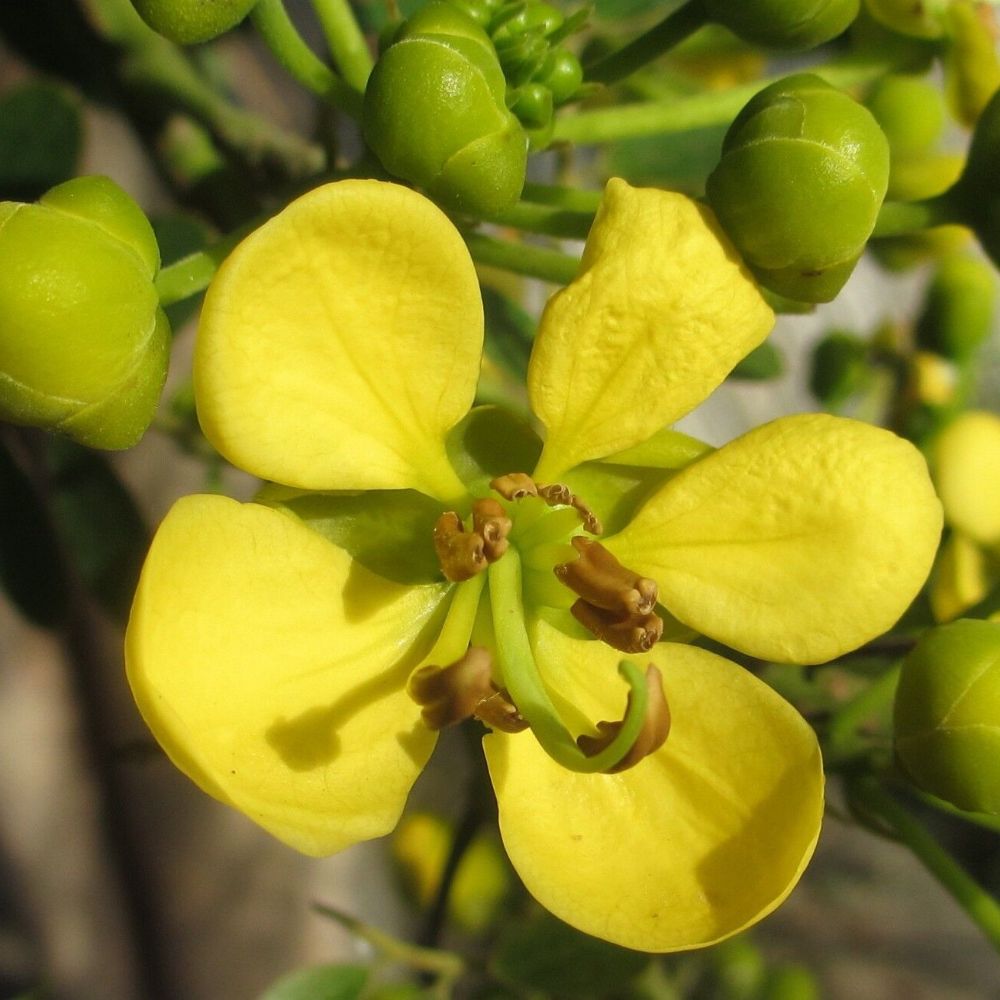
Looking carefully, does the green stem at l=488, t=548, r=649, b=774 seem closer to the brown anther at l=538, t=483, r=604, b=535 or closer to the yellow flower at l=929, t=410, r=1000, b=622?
the brown anther at l=538, t=483, r=604, b=535

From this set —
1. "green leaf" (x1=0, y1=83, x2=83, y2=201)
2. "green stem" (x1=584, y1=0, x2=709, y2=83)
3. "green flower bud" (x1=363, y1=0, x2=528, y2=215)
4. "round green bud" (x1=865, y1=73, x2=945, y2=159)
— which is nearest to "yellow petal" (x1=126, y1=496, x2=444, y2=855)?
"green flower bud" (x1=363, y1=0, x2=528, y2=215)

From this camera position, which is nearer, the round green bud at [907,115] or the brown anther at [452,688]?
the brown anther at [452,688]

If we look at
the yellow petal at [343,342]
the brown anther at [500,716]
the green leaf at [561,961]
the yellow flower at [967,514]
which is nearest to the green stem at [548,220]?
the yellow petal at [343,342]

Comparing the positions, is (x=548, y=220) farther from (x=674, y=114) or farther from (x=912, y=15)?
(x=912, y=15)

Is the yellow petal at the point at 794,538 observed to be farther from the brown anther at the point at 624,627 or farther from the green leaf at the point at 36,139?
the green leaf at the point at 36,139

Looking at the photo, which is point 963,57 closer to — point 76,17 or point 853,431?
point 853,431

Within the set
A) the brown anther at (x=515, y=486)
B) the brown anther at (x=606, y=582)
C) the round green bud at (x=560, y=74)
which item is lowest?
the brown anther at (x=606, y=582)
